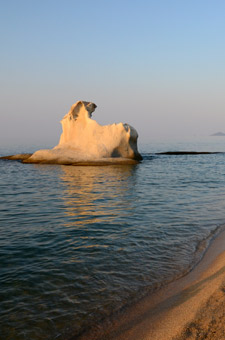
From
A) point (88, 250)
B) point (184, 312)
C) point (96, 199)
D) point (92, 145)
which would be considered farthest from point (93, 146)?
point (184, 312)

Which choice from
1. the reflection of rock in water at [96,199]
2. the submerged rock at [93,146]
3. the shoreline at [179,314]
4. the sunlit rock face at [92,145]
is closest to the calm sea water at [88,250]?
the reflection of rock in water at [96,199]

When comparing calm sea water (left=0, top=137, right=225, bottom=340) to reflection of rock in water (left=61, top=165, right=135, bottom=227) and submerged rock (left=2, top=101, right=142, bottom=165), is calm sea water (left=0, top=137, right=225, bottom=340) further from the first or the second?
submerged rock (left=2, top=101, right=142, bottom=165)

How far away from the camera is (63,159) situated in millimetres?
31906

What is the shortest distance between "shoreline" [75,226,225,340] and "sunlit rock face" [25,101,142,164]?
82.9ft

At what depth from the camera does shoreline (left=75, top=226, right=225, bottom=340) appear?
3724mm

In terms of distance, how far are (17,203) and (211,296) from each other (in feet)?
34.4

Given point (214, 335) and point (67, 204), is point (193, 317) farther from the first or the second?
point (67, 204)

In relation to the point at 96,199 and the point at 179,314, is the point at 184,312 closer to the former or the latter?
the point at 179,314

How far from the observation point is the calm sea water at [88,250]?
4906 mm

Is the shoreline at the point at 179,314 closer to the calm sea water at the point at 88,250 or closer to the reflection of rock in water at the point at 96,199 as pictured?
the calm sea water at the point at 88,250

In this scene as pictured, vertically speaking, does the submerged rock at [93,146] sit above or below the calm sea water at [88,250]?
above

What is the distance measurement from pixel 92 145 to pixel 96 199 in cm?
1879

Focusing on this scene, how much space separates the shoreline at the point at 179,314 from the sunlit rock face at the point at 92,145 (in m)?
25.3

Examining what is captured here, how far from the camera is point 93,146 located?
32312 millimetres
